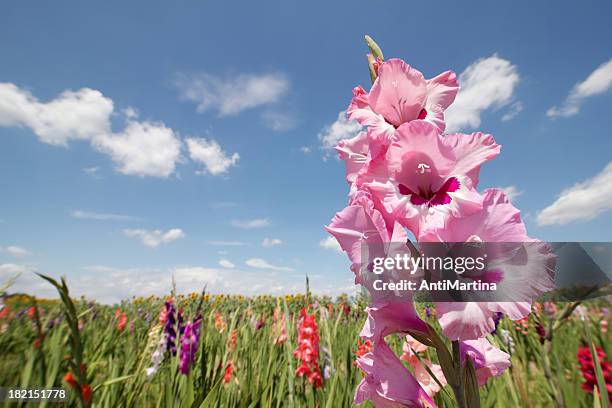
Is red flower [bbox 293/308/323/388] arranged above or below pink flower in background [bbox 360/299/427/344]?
below

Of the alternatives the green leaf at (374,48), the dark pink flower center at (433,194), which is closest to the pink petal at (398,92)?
the green leaf at (374,48)

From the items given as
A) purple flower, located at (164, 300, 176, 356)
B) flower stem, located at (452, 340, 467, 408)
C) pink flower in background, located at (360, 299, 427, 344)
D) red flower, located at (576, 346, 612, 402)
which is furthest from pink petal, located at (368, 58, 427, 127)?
purple flower, located at (164, 300, 176, 356)

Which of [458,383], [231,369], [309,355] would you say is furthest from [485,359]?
[309,355]

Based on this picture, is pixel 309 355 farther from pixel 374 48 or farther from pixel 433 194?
pixel 374 48

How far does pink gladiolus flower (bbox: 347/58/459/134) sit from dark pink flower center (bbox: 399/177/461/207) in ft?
0.72

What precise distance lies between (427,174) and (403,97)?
0.98 ft

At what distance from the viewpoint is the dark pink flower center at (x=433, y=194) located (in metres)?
0.99

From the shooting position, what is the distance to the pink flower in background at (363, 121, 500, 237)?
0.94 m

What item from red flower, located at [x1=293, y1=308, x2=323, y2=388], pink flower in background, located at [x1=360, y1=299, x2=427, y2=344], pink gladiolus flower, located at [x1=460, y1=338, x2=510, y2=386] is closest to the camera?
pink flower in background, located at [x1=360, y1=299, x2=427, y2=344]

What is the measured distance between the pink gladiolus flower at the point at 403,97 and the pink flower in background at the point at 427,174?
0.14m

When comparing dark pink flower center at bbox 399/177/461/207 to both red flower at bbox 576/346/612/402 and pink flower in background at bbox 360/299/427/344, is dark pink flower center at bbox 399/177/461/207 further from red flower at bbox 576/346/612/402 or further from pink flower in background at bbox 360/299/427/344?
red flower at bbox 576/346/612/402

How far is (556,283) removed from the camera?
95cm

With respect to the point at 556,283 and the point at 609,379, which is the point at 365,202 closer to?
the point at 556,283

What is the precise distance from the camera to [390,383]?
1.06 m
